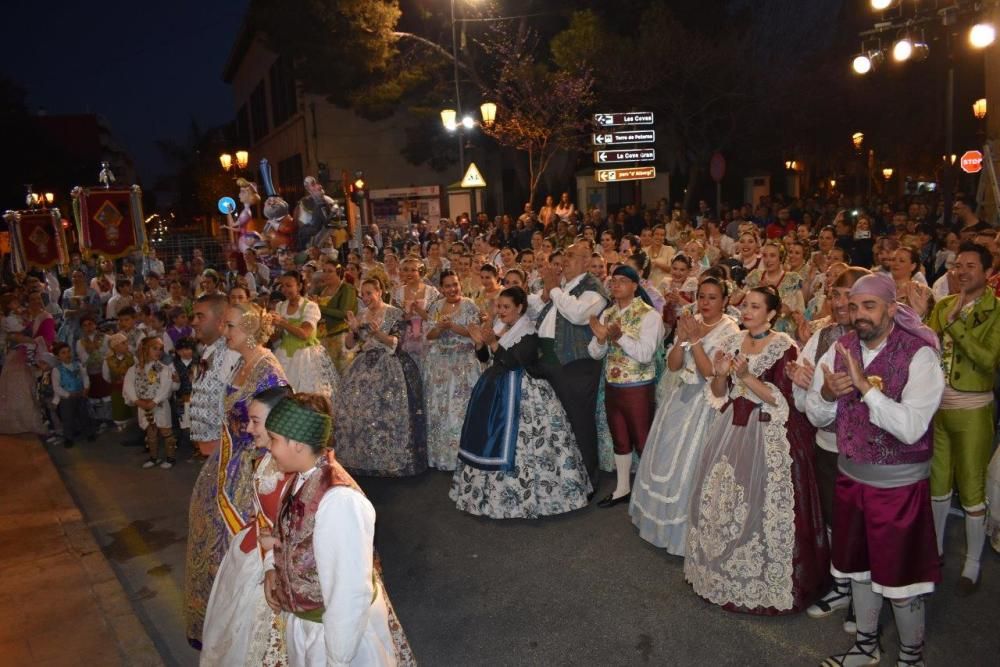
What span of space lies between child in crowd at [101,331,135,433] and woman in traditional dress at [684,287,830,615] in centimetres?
734

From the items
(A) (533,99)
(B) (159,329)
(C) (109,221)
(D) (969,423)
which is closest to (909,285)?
(D) (969,423)

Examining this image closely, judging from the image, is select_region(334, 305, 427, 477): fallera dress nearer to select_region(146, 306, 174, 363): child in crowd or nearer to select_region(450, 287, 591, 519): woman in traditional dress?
select_region(450, 287, 591, 519): woman in traditional dress

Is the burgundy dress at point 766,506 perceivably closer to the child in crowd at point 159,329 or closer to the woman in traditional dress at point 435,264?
the child in crowd at point 159,329

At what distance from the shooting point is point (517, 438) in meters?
5.82

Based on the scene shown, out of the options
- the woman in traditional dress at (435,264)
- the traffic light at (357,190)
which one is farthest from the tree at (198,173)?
the woman in traditional dress at (435,264)

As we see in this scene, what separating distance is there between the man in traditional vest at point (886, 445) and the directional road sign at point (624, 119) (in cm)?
1656

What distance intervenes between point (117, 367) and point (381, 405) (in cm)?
415

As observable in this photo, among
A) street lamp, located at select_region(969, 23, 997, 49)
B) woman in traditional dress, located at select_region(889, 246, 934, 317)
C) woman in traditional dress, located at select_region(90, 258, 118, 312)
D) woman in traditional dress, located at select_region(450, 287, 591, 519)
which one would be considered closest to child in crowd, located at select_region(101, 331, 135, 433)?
woman in traditional dress, located at select_region(90, 258, 118, 312)

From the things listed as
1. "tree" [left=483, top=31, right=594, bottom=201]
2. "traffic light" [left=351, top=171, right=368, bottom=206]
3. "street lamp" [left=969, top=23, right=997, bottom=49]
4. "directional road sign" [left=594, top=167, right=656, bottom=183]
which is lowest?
"directional road sign" [left=594, top=167, right=656, bottom=183]

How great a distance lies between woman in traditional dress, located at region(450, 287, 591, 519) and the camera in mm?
5820

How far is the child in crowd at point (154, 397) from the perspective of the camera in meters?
8.27

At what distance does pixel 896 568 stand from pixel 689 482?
161 cm

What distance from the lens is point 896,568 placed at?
3508mm

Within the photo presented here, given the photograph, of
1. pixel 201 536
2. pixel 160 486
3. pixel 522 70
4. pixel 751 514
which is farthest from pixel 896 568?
pixel 522 70
